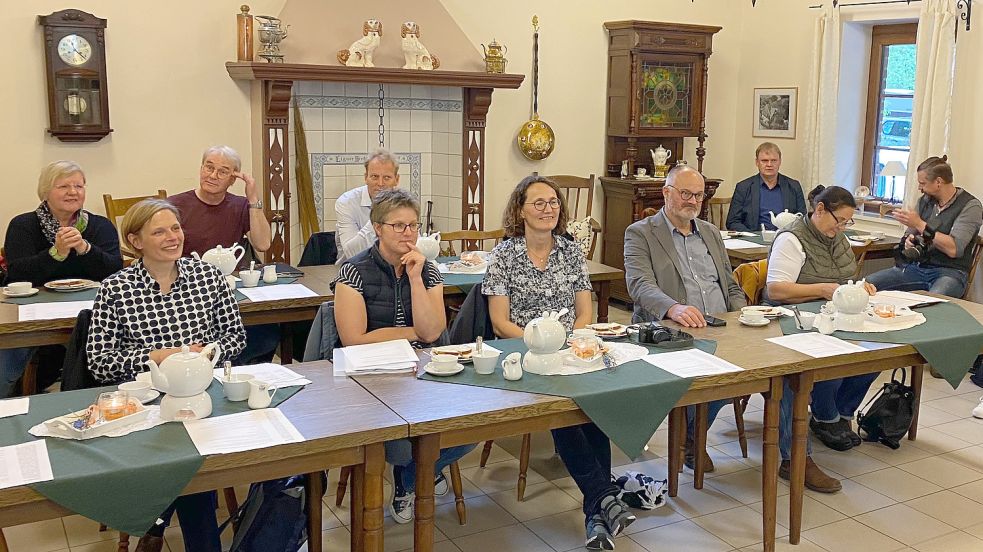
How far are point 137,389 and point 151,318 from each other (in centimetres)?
54

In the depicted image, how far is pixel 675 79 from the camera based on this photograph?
22.4ft

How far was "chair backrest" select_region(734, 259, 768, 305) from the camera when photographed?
4180 millimetres

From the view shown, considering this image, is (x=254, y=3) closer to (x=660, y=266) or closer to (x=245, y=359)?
(x=245, y=359)

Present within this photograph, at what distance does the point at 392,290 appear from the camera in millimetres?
3166

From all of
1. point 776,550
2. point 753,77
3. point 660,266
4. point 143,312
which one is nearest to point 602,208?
point 753,77

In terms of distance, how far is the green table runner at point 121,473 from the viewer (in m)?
1.93

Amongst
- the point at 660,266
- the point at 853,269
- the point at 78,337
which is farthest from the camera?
the point at 853,269

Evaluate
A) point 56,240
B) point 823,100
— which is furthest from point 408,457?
point 823,100

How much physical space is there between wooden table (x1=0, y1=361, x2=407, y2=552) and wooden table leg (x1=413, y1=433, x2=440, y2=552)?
4.4 inches

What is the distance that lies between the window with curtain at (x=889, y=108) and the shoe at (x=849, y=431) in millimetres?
2880

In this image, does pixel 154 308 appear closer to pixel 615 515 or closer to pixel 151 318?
pixel 151 318

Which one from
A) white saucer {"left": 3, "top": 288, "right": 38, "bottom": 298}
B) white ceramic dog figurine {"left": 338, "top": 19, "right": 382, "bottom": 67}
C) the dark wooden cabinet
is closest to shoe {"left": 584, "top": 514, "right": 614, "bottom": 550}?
white saucer {"left": 3, "top": 288, "right": 38, "bottom": 298}

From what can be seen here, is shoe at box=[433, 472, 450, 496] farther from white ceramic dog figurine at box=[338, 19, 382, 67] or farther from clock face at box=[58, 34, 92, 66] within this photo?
clock face at box=[58, 34, 92, 66]

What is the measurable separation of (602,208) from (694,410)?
3.52 meters
